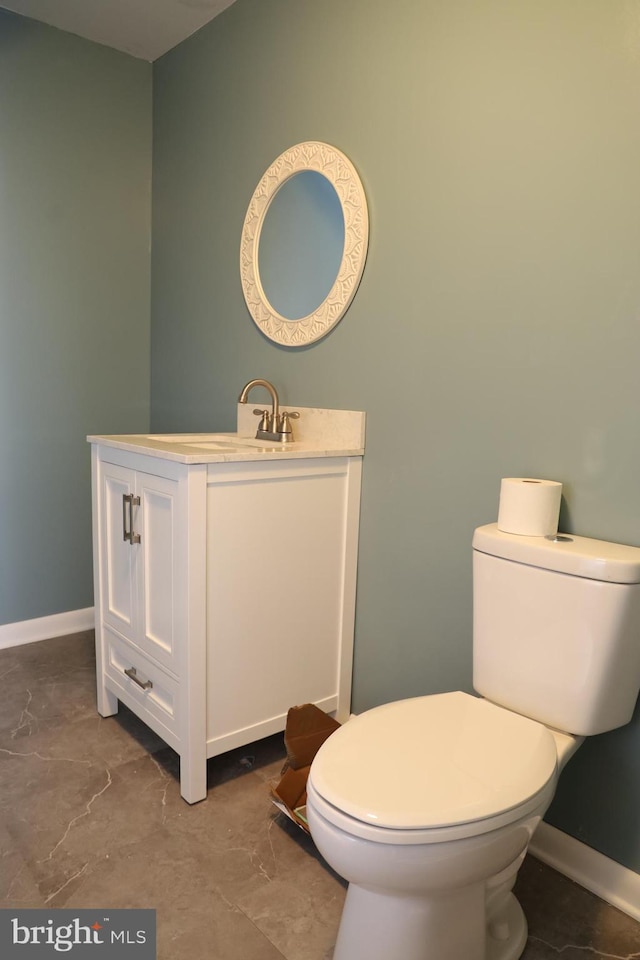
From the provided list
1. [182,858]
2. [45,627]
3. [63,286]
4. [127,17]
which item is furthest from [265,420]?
[127,17]

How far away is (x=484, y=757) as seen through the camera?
1.07 metres

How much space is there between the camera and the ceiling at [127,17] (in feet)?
7.00

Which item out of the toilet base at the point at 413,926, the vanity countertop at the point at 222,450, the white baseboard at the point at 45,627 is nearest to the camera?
the toilet base at the point at 413,926

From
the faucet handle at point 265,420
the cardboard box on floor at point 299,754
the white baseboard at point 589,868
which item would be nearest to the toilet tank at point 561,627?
the white baseboard at point 589,868

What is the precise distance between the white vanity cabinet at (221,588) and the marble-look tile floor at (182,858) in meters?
0.12

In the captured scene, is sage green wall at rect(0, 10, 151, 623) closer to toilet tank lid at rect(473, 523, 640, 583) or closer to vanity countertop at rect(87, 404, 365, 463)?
vanity countertop at rect(87, 404, 365, 463)

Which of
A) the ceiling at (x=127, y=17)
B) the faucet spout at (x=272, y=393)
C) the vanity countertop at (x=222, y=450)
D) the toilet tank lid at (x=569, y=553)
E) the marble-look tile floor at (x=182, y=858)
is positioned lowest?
the marble-look tile floor at (x=182, y=858)

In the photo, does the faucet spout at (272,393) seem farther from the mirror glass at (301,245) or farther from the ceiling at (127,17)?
the ceiling at (127,17)

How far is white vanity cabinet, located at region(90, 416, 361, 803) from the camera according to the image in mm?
1525

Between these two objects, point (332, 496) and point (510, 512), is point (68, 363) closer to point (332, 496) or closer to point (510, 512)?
point (332, 496)

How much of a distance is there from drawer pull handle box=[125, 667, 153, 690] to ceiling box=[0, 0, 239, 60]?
7.08ft

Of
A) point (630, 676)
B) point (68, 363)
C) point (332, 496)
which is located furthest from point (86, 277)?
point (630, 676)

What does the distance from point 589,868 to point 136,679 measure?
1.18 m

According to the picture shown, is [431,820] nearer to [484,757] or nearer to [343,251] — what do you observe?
[484,757]
